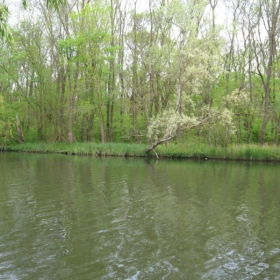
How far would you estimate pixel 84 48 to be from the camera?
94.3ft

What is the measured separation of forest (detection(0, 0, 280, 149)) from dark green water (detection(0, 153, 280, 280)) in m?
12.2

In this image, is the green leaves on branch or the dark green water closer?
the dark green water

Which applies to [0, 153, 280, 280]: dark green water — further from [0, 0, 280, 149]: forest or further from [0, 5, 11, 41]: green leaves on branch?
[0, 0, 280, 149]: forest

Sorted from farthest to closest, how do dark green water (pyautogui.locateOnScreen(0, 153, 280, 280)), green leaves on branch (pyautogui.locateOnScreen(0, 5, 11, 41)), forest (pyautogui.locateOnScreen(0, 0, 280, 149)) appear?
forest (pyautogui.locateOnScreen(0, 0, 280, 149)) < green leaves on branch (pyautogui.locateOnScreen(0, 5, 11, 41)) < dark green water (pyautogui.locateOnScreen(0, 153, 280, 280))

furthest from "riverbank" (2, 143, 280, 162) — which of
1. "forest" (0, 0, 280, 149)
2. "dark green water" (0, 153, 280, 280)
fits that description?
"dark green water" (0, 153, 280, 280)

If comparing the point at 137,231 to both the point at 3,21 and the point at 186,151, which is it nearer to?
the point at 3,21

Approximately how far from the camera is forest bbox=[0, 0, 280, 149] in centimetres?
2388

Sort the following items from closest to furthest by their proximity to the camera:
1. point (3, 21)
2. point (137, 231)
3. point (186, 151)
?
point (3, 21), point (137, 231), point (186, 151)

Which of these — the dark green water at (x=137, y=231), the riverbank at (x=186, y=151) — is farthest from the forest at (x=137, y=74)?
the dark green water at (x=137, y=231)

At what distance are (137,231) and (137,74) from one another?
27021 millimetres

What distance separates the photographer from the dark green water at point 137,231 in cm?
534

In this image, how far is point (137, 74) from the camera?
3278 centimetres

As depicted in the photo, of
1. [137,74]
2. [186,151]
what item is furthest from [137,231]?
[137,74]

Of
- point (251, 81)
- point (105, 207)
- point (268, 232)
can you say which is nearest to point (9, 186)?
point (105, 207)
